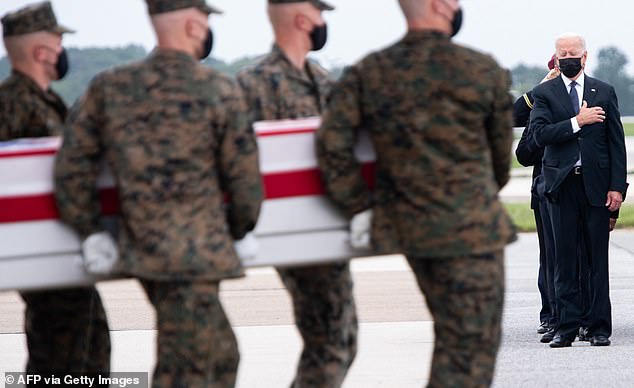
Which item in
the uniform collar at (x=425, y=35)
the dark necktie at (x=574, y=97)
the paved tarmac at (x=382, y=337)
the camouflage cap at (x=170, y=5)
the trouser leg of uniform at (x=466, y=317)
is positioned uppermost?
the camouflage cap at (x=170, y=5)

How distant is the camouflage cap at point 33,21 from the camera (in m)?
6.12

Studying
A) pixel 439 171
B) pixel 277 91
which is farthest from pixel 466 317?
pixel 277 91

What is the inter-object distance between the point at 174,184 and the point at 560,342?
4.37m

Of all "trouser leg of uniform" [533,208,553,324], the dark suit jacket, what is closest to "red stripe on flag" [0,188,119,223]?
the dark suit jacket

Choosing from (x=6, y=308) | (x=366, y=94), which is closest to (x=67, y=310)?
(x=366, y=94)

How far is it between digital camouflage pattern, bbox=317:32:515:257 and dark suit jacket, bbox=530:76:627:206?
3.48 m

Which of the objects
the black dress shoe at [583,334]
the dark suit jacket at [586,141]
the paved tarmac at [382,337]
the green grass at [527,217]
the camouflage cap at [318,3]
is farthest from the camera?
the green grass at [527,217]

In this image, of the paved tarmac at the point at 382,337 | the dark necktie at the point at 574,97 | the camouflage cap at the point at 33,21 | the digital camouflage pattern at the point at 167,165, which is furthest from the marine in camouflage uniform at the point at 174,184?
the dark necktie at the point at 574,97

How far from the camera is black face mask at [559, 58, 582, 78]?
9.15 m

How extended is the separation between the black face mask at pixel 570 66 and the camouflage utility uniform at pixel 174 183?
4.09 meters

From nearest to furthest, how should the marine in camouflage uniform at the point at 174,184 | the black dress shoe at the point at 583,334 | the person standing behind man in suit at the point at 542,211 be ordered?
the marine in camouflage uniform at the point at 174,184, the black dress shoe at the point at 583,334, the person standing behind man in suit at the point at 542,211

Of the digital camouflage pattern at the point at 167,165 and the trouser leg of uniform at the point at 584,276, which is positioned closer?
the digital camouflage pattern at the point at 167,165

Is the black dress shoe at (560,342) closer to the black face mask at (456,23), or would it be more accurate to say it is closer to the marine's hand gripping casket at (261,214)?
the marine's hand gripping casket at (261,214)

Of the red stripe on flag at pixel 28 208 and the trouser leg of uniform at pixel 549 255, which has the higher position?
the red stripe on flag at pixel 28 208
